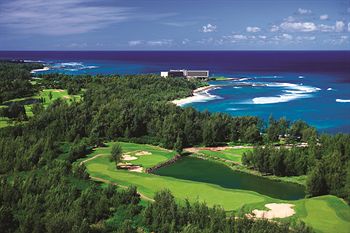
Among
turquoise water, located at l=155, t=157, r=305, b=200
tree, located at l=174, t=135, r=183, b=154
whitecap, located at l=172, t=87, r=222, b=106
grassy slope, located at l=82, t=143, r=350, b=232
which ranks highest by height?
whitecap, located at l=172, t=87, r=222, b=106

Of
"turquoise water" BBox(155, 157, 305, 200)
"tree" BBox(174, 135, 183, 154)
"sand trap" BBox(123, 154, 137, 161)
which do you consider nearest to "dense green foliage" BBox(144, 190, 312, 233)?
"turquoise water" BBox(155, 157, 305, 200)

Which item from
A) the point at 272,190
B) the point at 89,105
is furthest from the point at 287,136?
the point at 89,105

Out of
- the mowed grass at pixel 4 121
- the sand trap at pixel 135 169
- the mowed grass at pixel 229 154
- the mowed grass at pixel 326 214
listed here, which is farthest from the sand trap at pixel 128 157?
the mowed grass at pixel 4 121

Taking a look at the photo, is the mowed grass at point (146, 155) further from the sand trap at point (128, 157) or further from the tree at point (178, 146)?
the tree at point (178, 146)

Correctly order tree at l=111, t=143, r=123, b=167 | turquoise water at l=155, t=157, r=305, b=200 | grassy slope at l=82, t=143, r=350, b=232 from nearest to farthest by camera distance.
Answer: grassy slope at l=82, t=143, r=350, b=232 < turquoise water at l=155, t=157, r=305, b=200 < tree at l=111, t=143, r=123, b=167

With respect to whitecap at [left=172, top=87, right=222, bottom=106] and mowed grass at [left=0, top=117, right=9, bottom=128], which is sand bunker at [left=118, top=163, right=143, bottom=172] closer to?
mowed grass at [left=0, top=117, right=9, bottom=128]
